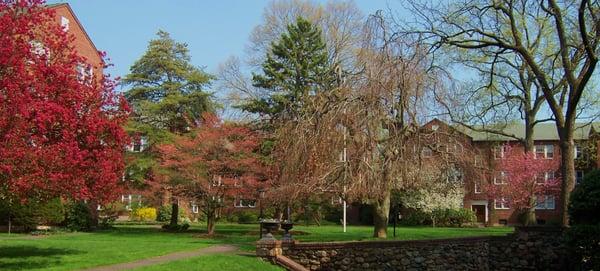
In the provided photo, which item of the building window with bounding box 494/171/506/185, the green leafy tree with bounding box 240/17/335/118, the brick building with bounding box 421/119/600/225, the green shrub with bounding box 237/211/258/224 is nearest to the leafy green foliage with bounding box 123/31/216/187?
the green leafy tree with bounding box 240/17/335/118

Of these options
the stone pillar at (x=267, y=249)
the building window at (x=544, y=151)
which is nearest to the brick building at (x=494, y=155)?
the building window at (x=544, y=151)

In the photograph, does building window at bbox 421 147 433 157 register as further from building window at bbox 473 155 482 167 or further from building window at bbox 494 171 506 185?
building window at bbox 494 171 506 185

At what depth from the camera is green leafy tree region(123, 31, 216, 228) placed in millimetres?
35719

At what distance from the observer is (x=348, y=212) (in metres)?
52.9

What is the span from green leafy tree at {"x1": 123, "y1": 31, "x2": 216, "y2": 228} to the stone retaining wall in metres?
18.6

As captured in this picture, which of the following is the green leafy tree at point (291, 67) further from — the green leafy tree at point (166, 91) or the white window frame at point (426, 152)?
the white window frame at point (426, 152)

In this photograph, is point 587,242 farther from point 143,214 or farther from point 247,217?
point 247,217

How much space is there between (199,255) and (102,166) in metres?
4.35

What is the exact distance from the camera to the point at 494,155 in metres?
32.1

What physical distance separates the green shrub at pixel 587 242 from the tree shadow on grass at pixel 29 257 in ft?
40.8

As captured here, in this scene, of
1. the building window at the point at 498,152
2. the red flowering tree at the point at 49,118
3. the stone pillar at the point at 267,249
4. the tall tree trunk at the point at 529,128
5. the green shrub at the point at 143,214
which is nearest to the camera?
the red flowering tree at the point at 49,118

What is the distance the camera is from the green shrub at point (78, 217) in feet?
98.3

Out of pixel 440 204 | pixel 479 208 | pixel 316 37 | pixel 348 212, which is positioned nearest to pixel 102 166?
pixel 316 37

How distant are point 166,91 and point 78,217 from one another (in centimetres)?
Answer: 1041
